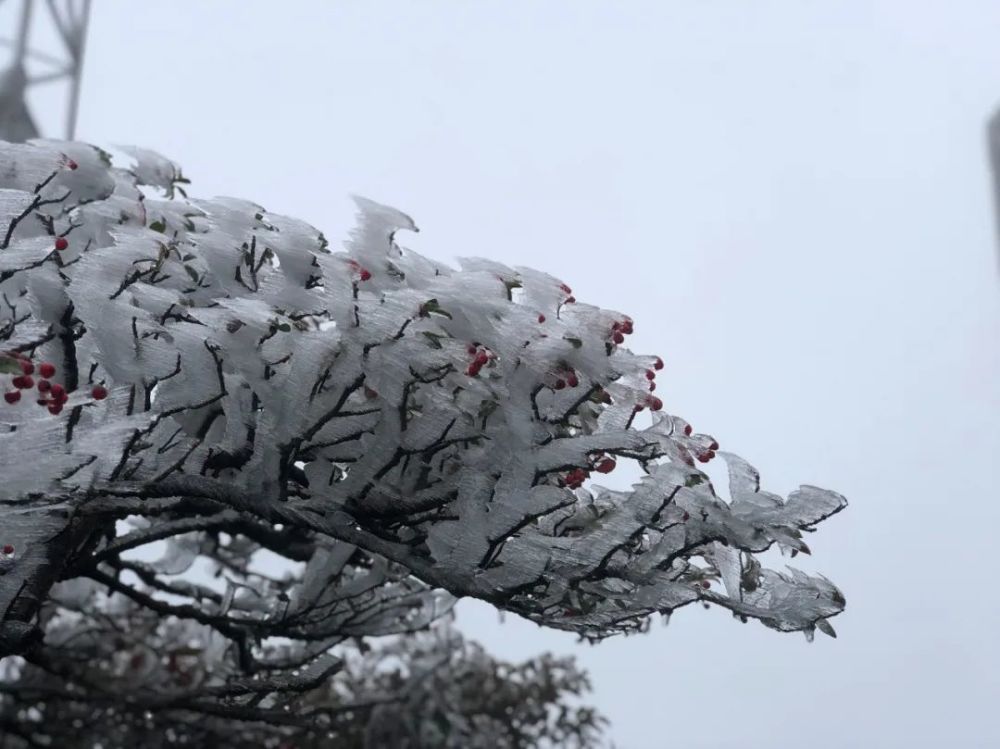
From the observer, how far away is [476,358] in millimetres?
2840

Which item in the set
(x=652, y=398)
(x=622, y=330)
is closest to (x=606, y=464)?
(x=652, y=398)

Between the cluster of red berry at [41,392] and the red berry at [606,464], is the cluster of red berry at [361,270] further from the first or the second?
the red berry at [606,464]

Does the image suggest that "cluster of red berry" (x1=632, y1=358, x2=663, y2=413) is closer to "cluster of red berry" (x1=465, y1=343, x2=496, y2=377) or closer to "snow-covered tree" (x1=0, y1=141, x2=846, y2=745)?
"snow-covered tree" (x1=0, y1=141, x2=846, y2=745)

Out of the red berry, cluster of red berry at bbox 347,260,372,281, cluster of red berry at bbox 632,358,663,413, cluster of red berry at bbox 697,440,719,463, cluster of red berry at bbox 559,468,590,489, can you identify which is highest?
cluster of red berry at bbox 347,260,372,281

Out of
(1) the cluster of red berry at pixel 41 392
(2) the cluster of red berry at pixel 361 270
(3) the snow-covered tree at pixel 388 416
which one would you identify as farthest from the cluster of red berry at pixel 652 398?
(1) the cluster of red berry at pixel 41 392

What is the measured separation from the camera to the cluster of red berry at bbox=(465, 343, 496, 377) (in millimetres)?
2812

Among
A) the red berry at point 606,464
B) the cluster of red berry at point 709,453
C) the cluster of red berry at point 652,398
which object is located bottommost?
the red berry at point 606,464

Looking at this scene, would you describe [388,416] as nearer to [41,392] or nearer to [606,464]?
[606,464]

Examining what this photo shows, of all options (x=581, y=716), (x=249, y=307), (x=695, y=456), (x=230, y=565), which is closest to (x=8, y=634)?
(x=249, y=307)

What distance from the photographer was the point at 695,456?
3076 millimetres

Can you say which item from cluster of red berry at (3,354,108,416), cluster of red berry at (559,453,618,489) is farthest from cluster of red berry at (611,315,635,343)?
cluster of red berry at (3,354,108,416)

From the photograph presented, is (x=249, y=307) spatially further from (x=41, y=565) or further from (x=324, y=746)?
(x=324, y=746)

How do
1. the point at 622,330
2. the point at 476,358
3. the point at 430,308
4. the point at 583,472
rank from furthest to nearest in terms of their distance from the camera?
1. the point at 583,472
2. the point at 622,330
3. the point at 476,358
4. the point at 430,308

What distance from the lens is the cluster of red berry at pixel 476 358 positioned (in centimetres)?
281
